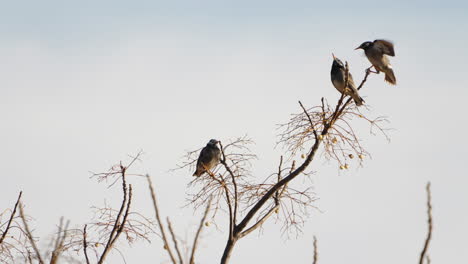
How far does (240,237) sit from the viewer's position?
5.87 m

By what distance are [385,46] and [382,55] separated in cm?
18

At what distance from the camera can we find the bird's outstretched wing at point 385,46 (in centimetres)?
904

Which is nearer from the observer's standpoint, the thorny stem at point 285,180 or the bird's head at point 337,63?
the thorny stem at point 285,180

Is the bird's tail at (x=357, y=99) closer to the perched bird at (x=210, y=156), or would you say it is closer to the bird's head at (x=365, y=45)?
the perched bird at (x=210, y=156)

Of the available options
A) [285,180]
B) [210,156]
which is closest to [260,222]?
[285,180]

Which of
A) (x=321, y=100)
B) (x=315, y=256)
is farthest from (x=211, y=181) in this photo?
(x=315, y=256)

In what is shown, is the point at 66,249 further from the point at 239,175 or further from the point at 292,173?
the point at 292,173

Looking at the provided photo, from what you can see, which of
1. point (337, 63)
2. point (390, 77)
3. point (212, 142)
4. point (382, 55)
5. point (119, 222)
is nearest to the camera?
point (119, 222)

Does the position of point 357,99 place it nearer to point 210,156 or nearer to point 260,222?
point 260,222

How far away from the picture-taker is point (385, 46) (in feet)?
29.9

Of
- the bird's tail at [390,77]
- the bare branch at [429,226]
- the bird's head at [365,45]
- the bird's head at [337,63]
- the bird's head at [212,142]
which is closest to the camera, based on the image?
the bare branch at [429,226]

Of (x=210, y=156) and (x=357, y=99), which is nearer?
(x=357, y=99)

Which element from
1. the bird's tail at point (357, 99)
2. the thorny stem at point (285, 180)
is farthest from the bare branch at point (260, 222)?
the bird's tail at point (357, 99)

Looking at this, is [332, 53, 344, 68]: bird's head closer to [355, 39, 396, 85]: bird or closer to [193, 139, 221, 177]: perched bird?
[355, 39, 396, 85]: bird
